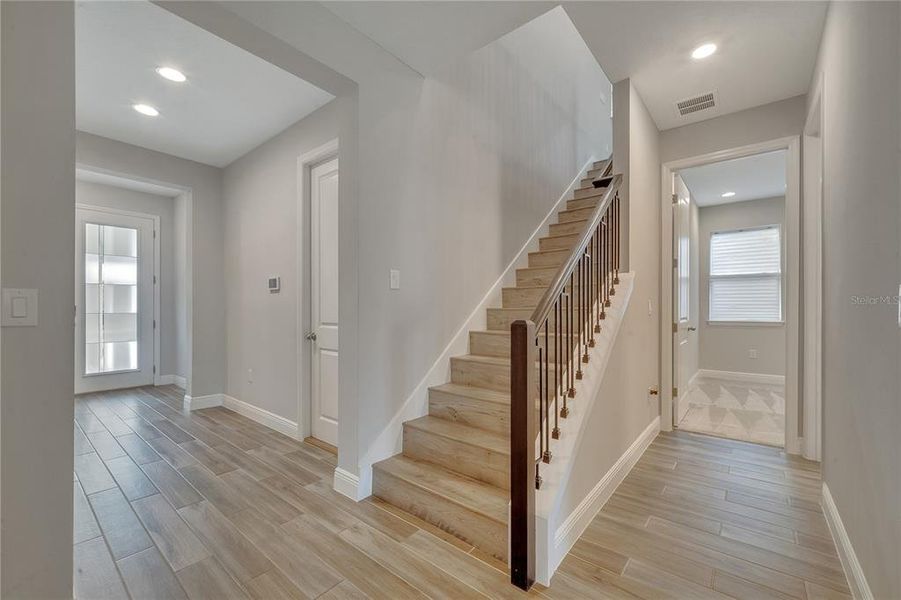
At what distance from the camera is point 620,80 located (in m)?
2.84

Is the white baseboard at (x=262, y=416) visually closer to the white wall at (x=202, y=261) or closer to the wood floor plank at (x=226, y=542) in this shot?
the white wall at (x=202, y=261)

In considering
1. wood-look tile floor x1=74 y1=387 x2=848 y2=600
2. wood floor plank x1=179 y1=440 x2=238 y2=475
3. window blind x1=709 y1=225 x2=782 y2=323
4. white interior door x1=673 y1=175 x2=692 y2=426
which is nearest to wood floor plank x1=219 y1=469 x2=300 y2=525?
wood-look tile floor x1=74 y1=387 x2=848 y2=600

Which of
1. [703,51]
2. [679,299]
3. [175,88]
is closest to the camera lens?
[703,51]

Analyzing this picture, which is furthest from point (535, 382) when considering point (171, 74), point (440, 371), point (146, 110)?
point (146, 110)

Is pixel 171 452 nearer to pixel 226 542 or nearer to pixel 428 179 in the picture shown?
pixel 226 542

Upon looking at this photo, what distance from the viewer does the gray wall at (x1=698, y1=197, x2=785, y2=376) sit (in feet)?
18.7

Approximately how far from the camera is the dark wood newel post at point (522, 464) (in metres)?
1.56

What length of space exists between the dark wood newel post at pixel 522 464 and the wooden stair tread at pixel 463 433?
1.55 feet

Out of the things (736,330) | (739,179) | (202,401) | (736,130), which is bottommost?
(202,401)

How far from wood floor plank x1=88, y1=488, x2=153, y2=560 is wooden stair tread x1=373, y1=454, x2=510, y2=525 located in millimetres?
1182

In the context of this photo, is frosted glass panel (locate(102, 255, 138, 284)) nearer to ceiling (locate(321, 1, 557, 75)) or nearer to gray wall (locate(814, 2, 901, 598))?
ceiling (locate(321, 1, 557, 75))

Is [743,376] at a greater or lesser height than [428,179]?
lesser

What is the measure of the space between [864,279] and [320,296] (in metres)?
3.21

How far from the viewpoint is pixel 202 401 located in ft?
13.8
